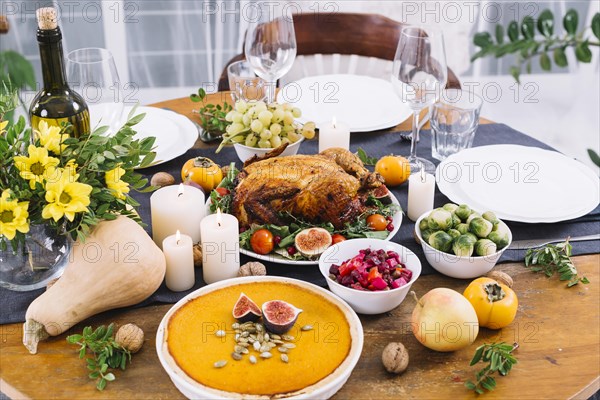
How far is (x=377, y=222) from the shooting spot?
1.93 meters

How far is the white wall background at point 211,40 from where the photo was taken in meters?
4.41

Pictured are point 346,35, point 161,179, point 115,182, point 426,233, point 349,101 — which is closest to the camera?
point 115,182

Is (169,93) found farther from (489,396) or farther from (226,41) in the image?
(489,396)

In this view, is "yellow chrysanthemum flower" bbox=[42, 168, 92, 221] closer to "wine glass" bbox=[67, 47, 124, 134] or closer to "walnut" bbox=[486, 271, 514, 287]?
"wine glass" bbox=[67, 47, 124, 134]

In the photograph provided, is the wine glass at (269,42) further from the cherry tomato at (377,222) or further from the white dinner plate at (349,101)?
the cherry tomato at (377,222)

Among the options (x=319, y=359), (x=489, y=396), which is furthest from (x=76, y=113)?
(x=489, y=396)

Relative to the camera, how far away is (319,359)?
145cm

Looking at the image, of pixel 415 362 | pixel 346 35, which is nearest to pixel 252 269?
pixel 415 362

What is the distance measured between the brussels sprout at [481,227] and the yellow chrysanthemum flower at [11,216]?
1073 millimetres

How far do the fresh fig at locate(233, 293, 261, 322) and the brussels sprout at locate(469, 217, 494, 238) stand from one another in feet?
2.00

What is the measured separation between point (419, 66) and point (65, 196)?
119 cm

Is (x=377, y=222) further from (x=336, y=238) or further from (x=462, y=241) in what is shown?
(x=462, y=241)

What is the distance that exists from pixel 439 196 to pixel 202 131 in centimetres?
90

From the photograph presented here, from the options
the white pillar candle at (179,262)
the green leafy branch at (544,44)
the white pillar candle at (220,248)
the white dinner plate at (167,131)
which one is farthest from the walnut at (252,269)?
the green leafy branch at (544,44)
